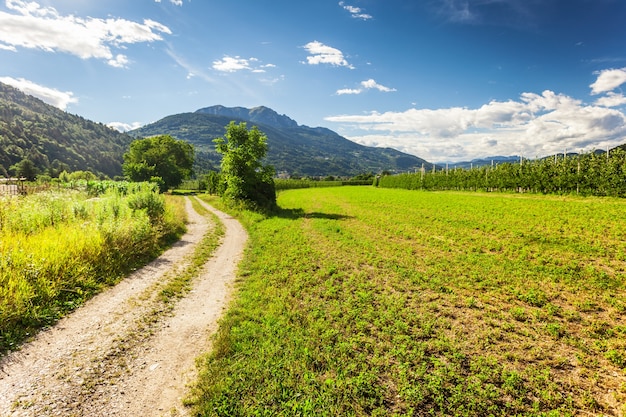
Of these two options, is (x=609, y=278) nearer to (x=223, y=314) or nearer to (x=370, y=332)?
(x=370, y=332)

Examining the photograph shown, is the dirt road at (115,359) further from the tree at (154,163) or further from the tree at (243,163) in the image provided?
the tree at (154,163)

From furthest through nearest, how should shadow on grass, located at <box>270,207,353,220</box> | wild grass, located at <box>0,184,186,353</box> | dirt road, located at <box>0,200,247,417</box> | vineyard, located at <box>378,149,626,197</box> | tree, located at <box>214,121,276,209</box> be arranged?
tree, located at <box>214,121,276,209</box> < vineyard, located at <box>378,149,626,197</box> < shadow on grass, located at <box>270,207,353,220</box> < wild grass, located at <box>0,184,186,353</box> < dirt road, located at <box>0,200,247,417</box>

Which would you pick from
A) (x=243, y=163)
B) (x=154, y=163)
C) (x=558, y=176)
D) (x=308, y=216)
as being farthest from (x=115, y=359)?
(x=154, y=163)

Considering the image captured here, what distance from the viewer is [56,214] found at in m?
14.8

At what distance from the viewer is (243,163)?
31312 mm

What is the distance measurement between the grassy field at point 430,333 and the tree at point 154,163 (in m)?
73.9

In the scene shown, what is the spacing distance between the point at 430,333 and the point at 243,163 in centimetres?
2741

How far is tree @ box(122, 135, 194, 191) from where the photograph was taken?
7725 cm

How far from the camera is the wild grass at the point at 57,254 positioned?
7523mm

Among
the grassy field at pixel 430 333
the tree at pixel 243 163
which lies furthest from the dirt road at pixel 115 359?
the tree at pixel 243 163

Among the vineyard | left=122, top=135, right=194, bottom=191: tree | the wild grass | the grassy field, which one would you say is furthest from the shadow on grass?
left=122, top=135, right=194, bottom=191: tree

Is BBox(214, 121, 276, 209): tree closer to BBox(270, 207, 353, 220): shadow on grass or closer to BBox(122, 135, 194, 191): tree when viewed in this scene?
BBox(270, 207, 353, 220): shadow on grass

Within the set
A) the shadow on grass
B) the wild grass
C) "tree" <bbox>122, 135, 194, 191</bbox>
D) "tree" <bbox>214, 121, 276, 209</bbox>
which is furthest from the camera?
"tree" <bbox>122, 135, 194, 191</bbox>

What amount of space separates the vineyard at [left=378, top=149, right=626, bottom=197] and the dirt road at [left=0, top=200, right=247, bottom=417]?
39.0m
